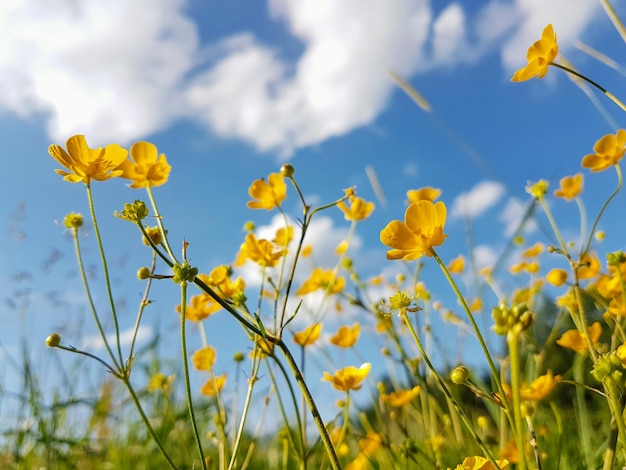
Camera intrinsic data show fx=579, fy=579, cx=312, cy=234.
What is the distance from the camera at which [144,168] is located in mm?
1209

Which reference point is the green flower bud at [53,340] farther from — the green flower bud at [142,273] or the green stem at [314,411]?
the green stem at [314,411]

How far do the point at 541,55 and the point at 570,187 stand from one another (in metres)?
0.91

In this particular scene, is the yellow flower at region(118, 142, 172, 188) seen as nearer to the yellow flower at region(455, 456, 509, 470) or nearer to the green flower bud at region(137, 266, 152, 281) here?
the green flower bud at region(137, 266, 152, 281)

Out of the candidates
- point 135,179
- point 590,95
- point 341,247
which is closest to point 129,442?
point 341,247

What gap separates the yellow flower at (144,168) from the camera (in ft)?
3.91

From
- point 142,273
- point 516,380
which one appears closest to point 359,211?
point 142,273

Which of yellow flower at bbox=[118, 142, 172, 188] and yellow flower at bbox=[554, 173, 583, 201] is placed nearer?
yellow flower at bbox=[118, 142, 172, 188]

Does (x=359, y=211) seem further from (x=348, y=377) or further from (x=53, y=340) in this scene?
(x=53, y=340)

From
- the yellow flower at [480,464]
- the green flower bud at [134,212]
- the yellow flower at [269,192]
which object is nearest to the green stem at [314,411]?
the yellow flower at [480,464]

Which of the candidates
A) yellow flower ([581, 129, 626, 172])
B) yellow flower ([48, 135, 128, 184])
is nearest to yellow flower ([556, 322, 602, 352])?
yellow flower ([581, 129, 626, 172])

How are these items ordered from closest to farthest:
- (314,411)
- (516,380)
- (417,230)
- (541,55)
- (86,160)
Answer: (516,380) → (314,411) → (417,230) → (86,160) → (541,55)

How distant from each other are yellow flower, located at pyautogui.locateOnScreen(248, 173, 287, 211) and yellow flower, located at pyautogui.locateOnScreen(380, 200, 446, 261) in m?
0.56

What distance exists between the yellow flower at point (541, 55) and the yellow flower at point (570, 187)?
0.86 meters

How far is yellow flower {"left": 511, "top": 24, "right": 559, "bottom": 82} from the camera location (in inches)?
46.3
